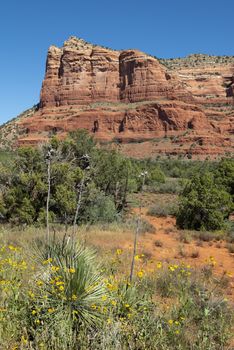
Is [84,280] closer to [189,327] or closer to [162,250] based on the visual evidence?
Answer: [189,327]

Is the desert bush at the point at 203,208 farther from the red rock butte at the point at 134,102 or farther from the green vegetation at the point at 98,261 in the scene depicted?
the red rock butte at the point at 134,102

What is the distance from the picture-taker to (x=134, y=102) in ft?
280

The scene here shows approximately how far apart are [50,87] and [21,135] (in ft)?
53.8

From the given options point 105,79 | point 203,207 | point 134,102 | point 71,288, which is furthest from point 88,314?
point 105,79

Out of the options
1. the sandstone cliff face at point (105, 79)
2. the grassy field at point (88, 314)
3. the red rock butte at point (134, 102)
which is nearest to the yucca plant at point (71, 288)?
the grassy field at point (88, 314)

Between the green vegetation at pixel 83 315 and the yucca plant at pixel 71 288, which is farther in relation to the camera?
the yucca plant at pixel 71 288

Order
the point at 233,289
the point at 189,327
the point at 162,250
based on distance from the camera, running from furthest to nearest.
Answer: the point at 162,250 < the point at 233,289 < the point at 189,327

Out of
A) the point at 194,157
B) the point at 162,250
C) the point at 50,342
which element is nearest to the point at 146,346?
the point at 50,342

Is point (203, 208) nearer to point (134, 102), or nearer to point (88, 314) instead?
point (88, 314)

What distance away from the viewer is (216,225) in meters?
14.7

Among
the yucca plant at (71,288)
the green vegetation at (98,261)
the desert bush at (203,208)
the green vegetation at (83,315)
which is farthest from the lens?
the desert bush at (203,208)

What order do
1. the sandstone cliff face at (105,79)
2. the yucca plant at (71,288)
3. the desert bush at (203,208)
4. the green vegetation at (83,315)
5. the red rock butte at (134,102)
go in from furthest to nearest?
the sandstone cliff face at (105,79)
the red rock butte at (134,102)
the desert bush at (203,208)
the yucca plant at (71,288)
the green vegetation at (83,315)

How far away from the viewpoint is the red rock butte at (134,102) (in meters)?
75.1

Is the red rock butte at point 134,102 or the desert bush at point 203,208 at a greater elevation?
the red rock butte at point 134,102
